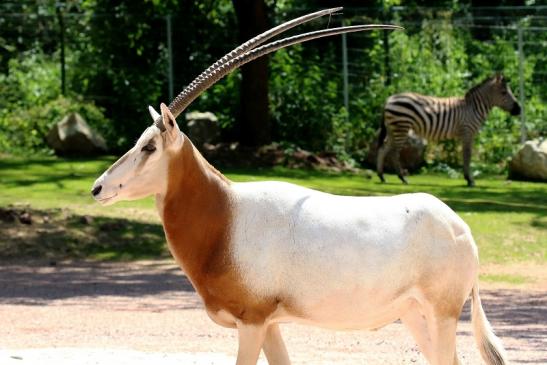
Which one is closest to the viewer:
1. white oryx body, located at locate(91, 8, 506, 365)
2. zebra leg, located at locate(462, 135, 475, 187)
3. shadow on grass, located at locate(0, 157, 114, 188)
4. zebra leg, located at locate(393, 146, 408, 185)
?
white oryx body, located at locate(91, 8, 506, 365)

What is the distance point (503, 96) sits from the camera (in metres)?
24.4

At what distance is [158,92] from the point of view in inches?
1001

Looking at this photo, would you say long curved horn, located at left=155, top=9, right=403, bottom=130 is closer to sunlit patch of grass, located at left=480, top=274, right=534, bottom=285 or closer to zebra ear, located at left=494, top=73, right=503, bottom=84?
sunlit patch of grass, located at left=480, top=274, right=534, bottom=285

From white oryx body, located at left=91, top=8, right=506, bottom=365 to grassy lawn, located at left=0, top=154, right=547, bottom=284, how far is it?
8.09m

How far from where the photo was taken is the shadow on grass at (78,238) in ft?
52.0

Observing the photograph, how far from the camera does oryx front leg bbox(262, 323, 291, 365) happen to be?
667cm

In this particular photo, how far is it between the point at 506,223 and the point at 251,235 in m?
11.3

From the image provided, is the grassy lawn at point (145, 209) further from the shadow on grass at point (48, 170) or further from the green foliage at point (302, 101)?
the green foliage at point (302, 101)

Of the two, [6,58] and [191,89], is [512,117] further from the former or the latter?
[191,89]

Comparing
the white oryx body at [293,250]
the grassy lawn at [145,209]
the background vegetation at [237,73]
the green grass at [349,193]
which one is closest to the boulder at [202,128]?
the background vegetation at [237,73]

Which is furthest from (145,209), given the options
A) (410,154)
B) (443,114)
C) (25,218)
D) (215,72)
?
(215,72)

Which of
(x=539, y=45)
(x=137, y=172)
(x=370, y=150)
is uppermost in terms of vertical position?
(x=137, y=172)

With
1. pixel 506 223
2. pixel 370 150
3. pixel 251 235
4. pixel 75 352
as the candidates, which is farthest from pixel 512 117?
pixel 251 235

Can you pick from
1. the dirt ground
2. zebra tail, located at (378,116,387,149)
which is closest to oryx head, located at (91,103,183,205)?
the dirt ground
